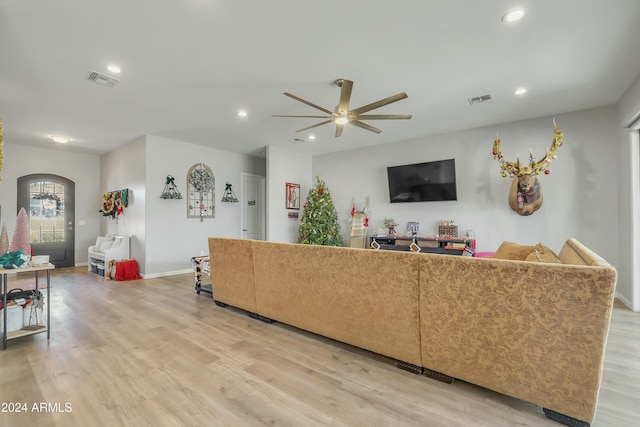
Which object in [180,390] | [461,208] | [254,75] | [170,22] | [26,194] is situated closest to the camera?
[180,390]

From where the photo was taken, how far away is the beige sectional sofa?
4.82ft

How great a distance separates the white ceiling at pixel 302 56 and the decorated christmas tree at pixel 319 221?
207 cm

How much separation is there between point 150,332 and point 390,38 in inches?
140

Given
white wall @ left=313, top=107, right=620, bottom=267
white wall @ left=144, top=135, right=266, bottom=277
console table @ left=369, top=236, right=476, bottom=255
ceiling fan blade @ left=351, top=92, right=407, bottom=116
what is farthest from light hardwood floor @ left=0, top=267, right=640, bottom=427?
white wall @ left=144, top=135, right=266, bottom=277

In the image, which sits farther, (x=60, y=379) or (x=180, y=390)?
(x=60, y=379)

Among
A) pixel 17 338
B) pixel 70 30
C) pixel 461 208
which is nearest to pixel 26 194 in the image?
pixel 17 338

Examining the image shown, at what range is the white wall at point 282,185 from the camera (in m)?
6.30

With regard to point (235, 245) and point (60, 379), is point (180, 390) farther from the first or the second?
point (235, 245)

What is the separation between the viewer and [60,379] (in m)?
1.97

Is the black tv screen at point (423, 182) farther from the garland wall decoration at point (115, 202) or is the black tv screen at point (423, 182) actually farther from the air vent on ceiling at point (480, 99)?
the garland wall decoration at point (115, 202)

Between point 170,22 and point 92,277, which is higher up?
point 170,22

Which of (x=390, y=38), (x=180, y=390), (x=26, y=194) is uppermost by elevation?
(x=390, y=38)

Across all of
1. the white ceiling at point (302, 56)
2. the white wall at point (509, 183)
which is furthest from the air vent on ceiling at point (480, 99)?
the white wall at point (509, 183)

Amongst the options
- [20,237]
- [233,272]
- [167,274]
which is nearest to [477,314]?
[233,272]
